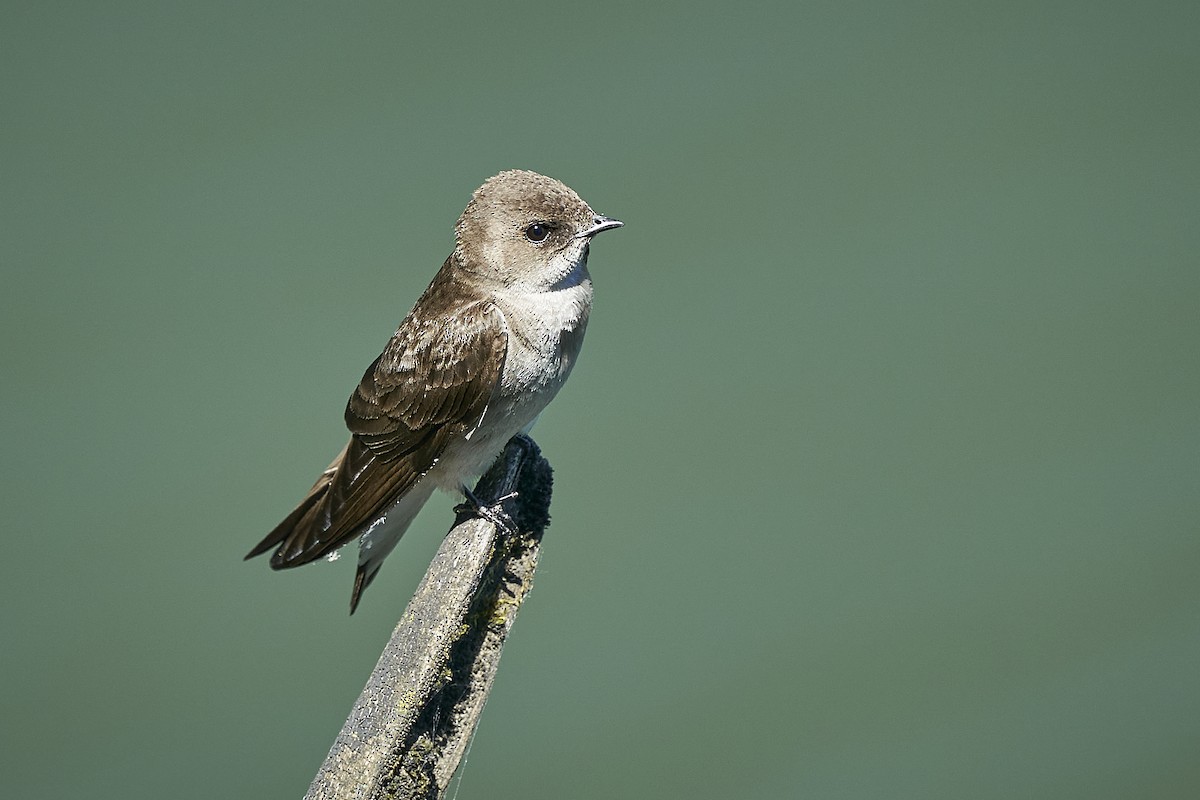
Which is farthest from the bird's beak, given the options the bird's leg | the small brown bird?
the bird's leg

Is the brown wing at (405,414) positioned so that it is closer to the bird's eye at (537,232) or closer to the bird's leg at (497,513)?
the bird's eye at (537,232)

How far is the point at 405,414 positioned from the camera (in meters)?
2.38

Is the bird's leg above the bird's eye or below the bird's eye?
below

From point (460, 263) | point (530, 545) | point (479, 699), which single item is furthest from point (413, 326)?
point (479, 699)

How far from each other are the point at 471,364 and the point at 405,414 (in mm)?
195

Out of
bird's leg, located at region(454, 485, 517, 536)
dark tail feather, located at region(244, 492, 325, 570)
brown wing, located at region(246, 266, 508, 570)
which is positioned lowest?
bird's leg, located at region(454, 485, 517, 536)

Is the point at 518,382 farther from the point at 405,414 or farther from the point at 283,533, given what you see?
the point at 283,533

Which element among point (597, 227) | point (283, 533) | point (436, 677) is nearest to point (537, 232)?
point (597, 227)

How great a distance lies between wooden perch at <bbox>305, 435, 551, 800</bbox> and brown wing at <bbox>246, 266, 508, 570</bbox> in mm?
676

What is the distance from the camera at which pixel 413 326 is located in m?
2.42

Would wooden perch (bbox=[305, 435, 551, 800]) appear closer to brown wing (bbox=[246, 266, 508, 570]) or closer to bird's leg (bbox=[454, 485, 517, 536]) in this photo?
bird's leg (bbox=[454, 485, 517, 536])

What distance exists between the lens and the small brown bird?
7.63 feet

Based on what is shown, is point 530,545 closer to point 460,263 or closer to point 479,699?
point 479,699

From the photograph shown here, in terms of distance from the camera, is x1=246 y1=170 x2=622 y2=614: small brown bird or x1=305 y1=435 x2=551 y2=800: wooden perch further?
x1=246 y1=170 x2=622 y2=614: small brown bird
